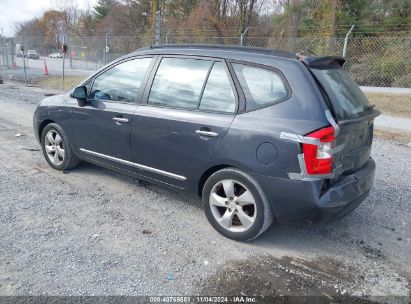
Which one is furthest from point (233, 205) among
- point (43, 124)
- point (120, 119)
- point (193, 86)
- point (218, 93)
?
point (43, 124)

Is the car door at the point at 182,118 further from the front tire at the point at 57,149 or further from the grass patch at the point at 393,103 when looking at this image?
the grass patch at the point at 393,103

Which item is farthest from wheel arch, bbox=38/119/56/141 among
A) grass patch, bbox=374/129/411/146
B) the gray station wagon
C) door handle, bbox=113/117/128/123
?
grass patch, bbox=374/129/411/146

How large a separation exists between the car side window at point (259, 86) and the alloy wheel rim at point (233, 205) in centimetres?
76

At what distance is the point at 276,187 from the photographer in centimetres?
310

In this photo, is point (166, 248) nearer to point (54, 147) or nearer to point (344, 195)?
point (344, 195)

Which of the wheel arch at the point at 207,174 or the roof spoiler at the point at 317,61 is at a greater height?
the roof spoiler at the point at 317,61

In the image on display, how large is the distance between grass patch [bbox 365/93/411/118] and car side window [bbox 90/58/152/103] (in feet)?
31.0

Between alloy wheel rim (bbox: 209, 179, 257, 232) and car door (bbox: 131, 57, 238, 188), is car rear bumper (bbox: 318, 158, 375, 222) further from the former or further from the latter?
car door (bbox: 131, 57, 238, 188)

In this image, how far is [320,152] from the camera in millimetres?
2947

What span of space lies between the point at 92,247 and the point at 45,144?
2497 millimetres

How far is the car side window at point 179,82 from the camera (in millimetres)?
3625

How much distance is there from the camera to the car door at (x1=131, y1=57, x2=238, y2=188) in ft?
11.3

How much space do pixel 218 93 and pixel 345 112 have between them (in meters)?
1.17

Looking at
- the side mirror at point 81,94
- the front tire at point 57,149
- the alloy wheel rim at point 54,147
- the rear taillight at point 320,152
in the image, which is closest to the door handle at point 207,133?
the rear taillight at point 320,152
